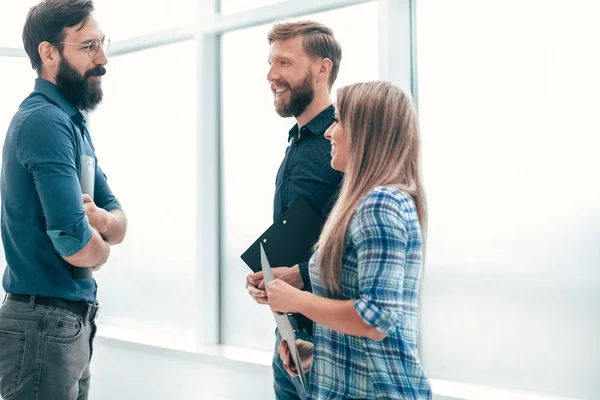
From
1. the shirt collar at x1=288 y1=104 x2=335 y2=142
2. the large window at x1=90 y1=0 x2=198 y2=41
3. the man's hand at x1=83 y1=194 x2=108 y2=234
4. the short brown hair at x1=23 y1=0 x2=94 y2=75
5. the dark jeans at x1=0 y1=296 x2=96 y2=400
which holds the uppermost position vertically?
the large window at x1=90 y1=0 x2=198 y2=41

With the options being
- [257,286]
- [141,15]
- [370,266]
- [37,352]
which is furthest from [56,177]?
[141,15]

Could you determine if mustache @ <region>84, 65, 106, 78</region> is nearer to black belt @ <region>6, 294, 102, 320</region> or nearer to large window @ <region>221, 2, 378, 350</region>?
black belt @ <region>6, 294, 102, 320</region>

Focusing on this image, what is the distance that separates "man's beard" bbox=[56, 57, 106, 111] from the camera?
1901mm

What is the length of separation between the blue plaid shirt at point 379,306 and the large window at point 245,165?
1713 mm

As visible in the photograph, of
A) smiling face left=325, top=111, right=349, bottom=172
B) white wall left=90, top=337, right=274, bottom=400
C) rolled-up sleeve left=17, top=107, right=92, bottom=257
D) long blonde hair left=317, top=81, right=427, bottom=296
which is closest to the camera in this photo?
long blonde hair left=317, top=81, right=427, bottom=296

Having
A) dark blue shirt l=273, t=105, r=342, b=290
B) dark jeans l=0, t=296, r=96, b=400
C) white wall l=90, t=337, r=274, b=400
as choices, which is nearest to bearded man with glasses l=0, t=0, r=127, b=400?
dark jeans l=0, t=296, r=96, b=400

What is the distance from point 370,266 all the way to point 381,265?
2cm

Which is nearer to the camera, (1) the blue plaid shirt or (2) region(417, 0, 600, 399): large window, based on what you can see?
(1) the blue plaid shirt

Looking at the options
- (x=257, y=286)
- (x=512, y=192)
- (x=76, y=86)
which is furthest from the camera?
(x=512, y=192)

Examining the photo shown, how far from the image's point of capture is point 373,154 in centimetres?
137

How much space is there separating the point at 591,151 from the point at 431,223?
65 centimetres

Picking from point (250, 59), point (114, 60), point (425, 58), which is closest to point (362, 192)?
point (425, 58)

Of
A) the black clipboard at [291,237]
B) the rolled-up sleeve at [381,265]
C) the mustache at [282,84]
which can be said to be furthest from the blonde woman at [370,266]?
the mustache at [282,84]

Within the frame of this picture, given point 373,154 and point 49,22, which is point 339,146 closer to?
point 373,154
